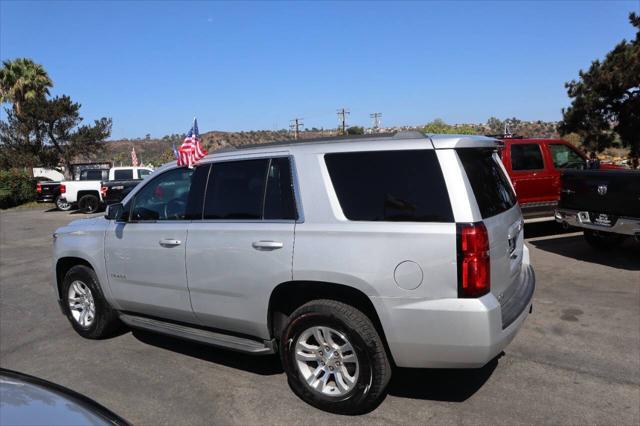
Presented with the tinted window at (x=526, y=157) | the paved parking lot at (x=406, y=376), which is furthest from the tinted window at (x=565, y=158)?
the paved parking lot at (x=406, y=376)

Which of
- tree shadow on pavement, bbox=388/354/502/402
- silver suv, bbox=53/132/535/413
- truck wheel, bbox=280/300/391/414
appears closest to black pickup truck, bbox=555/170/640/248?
silver suv, bbox=53/132/535/413

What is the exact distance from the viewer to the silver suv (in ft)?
10.5

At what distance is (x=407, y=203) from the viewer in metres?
3.34

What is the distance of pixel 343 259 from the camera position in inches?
133

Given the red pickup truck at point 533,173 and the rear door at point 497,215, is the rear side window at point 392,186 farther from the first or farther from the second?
the red pickup truck at point 533,173

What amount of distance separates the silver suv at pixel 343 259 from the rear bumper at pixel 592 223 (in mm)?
3868

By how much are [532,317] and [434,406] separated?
7.87 feet

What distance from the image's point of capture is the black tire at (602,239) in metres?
8.73

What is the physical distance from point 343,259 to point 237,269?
94 centimetres


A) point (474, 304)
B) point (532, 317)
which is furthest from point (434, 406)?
point (532, 317)

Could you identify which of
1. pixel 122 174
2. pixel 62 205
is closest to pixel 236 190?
pixel 122 174

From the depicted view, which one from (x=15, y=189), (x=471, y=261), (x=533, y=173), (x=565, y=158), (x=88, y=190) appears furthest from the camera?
(x=15, y=189)

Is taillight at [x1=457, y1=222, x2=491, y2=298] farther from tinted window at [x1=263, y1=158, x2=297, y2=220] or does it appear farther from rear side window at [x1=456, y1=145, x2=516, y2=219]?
tinted window at [x1=263, y1=158, x2=297, y2=220]

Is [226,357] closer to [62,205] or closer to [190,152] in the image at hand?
[190,152]
